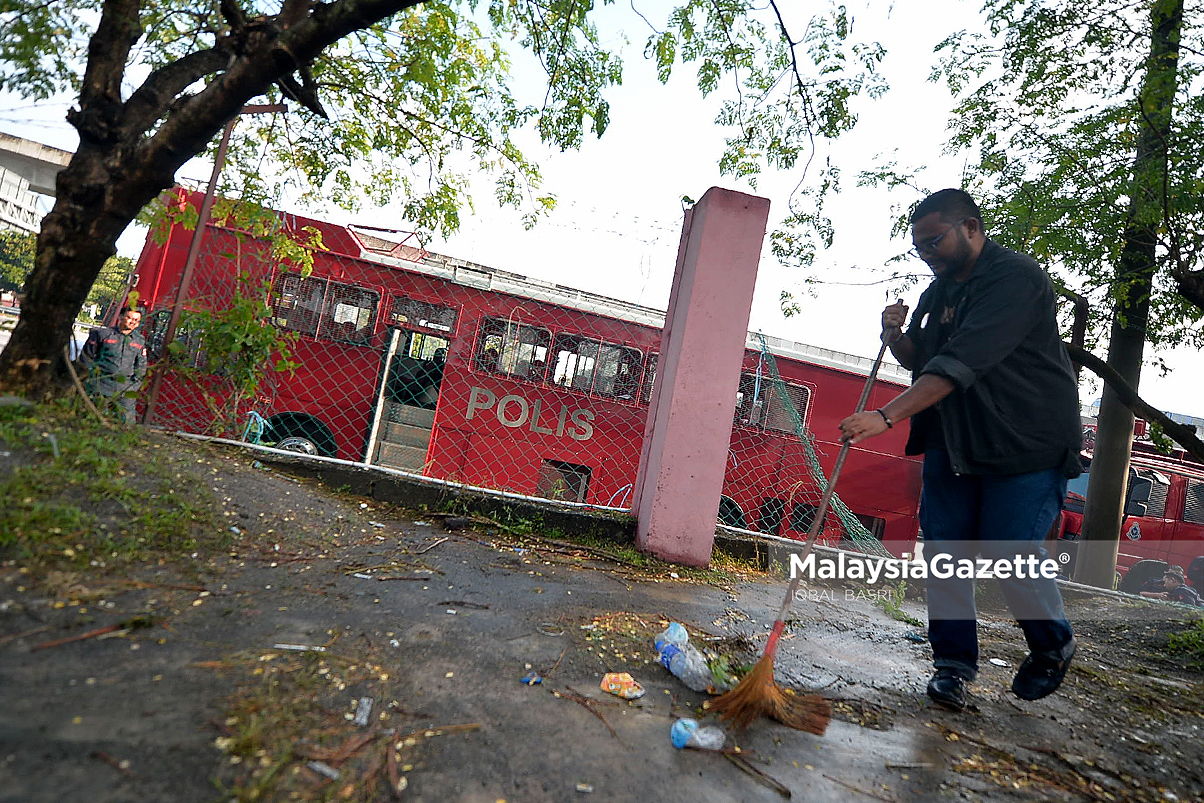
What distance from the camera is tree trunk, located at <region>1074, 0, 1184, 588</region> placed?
529 cm

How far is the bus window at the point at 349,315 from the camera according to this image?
8461 millimetres

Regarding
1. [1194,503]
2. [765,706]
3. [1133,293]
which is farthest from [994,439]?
[1194,503]

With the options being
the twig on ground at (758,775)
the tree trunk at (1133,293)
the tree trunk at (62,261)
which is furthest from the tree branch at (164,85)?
the tree trunk at (1133,293)

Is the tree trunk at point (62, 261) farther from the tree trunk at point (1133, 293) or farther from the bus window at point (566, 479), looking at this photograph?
the tree trunk at point (1133, 293)

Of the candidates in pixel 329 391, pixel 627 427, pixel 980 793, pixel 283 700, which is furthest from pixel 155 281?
pixel 980 793

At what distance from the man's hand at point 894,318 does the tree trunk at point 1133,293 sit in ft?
11.7

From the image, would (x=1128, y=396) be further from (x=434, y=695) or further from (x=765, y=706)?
(x=434, y=695)

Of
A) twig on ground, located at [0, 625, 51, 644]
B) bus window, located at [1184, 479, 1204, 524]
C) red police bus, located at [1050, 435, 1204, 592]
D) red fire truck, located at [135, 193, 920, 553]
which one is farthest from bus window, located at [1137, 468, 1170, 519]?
twig on ground, located at [0, 625, 51, 644]

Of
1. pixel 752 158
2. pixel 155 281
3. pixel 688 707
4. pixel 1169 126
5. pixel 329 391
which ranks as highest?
pixel 1169 126

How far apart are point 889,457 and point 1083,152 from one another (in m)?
5.12

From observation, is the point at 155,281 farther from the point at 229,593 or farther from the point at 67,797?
the point at 67,797

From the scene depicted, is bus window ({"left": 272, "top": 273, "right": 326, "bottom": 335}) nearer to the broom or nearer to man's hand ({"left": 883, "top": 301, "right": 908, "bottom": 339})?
man's hand ({"left": 883, "top": 301, "right": 908, "bottom": 339})

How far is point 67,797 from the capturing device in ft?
3.46

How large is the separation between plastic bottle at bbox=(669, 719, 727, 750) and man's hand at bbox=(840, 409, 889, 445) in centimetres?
118
